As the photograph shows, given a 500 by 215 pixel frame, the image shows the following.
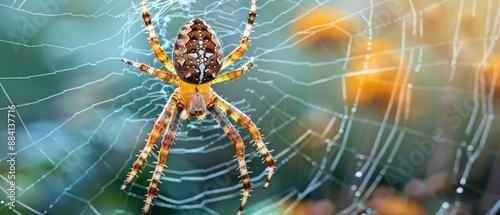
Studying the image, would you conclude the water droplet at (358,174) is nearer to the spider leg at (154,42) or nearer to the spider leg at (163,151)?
the spider leg at (163,151)

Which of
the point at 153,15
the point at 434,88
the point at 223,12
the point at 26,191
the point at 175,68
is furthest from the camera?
the point at 434,88

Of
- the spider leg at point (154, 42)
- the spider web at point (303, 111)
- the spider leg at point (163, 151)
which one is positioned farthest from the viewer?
the spider web at point (303, 111)

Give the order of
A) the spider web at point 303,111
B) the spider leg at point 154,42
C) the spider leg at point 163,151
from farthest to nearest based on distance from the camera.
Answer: the spider web at point 303,111
the spider leg at point 163,151
the spider leg at point 154,42

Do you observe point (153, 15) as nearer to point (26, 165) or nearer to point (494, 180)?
point (26, 165)

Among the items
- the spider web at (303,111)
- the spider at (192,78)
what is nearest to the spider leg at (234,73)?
the spider at (192,78)

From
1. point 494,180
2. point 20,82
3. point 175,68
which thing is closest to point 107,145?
point 20,82

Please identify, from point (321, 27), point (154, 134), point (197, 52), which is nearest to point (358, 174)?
point (321, 27)
